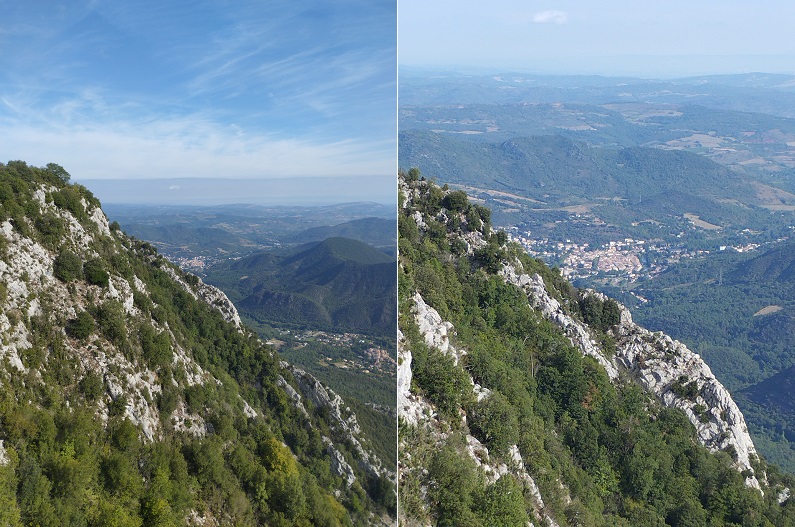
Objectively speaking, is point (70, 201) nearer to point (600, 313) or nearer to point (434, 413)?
point (434, 413)

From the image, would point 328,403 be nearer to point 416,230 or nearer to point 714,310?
point 416,230

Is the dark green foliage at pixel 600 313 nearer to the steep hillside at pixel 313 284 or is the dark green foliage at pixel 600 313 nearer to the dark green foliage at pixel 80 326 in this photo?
the dark green foliage at pixel 80 326

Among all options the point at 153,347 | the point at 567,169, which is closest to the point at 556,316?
the point at 153,347

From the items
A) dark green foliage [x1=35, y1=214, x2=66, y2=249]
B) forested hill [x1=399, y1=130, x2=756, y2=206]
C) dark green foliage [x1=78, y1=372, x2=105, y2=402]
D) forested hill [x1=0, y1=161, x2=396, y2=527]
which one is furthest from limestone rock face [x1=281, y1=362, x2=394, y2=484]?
forested hill [x1=399, y1=130, x2=756, y2=206]

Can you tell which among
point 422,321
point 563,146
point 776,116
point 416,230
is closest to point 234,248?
point 416,230

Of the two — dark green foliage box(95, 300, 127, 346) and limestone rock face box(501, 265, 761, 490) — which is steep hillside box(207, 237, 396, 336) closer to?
limestone rock face box(501, 265, 761, 490)

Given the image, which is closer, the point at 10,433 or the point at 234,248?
the point at 10,433
